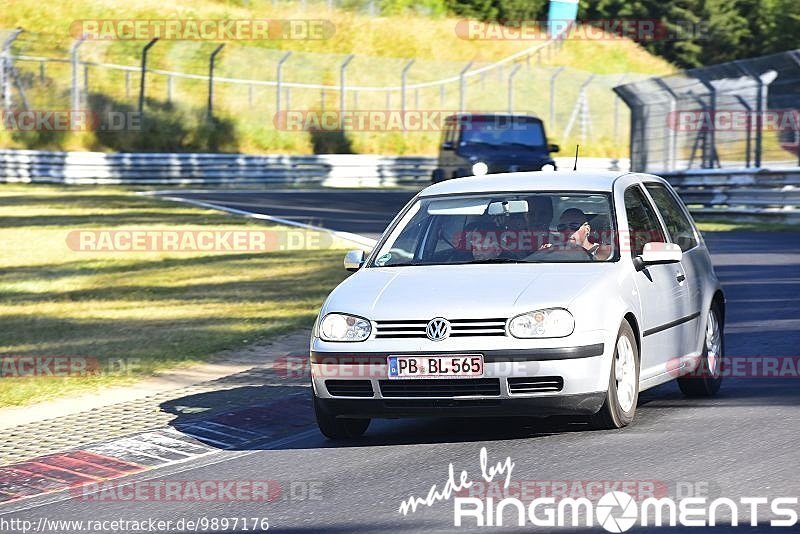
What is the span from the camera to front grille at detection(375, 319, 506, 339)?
8.16m

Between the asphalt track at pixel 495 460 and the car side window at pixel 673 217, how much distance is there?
106cm

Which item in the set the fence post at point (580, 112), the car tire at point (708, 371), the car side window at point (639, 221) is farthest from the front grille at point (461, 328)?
the fence post at point (580, 112)

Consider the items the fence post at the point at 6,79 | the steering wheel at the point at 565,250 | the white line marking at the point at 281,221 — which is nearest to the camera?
the steering wheel at the point at 565,250

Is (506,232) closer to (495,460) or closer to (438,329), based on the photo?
(438,329)

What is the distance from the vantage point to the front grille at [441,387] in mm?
8203

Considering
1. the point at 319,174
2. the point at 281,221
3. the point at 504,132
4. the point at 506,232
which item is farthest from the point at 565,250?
the point at 319,174

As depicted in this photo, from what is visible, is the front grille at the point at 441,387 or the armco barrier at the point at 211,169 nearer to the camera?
the front grille at the point at 441,387

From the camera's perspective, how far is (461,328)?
26.9ft

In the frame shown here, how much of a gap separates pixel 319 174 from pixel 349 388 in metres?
34.9

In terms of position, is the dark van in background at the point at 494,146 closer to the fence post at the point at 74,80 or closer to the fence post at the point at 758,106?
the fence post at the point at 758,106

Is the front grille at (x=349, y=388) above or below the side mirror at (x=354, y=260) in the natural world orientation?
below

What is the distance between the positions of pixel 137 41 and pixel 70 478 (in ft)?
148

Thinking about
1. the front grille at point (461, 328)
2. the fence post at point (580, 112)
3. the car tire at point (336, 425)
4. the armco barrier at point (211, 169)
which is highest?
the front grille at point (461, 328)

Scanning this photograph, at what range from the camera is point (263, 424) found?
986 centimetres
